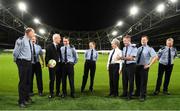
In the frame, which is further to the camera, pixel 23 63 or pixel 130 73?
pixel 130 73

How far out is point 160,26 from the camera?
175 ft

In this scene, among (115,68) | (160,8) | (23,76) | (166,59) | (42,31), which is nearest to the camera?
(23,76)

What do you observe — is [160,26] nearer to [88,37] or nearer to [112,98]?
[88,37]

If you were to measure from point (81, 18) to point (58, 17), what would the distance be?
15.3 feet

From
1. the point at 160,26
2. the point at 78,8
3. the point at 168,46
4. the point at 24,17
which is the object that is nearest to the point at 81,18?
the point at 78,8

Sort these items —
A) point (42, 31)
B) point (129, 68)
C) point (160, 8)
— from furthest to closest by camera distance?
point (42, 31), point (160, 8), point (129, 68)

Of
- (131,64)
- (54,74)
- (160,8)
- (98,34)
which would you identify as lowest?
(54,74)

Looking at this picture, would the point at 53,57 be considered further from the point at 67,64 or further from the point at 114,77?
the point at 114,77

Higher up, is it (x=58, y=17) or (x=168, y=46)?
(x=58, y=17)

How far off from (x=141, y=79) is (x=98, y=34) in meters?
64.5

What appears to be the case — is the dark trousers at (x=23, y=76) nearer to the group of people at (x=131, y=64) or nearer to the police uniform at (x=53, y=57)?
the police uniform at (x=53, y=57)

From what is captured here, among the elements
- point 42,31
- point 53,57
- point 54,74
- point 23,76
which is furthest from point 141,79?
point 42,31

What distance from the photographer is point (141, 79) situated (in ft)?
36.6

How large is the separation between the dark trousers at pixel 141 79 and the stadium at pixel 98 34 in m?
0.35
